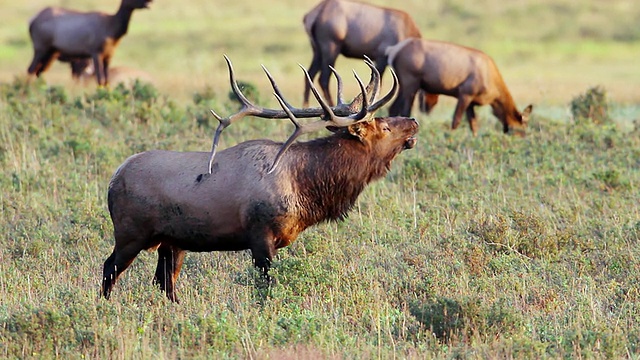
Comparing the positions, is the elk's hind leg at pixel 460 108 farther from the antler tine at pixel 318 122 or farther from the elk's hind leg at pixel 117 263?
the elk's hind leg at pixel 117 263

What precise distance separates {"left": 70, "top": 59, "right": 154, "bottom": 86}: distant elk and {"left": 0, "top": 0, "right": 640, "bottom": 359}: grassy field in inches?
132

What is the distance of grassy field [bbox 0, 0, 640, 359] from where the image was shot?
22.9 feet

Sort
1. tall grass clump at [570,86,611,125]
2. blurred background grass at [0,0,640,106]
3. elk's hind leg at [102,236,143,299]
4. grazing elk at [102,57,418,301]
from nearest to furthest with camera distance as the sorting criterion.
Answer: grazing elk at [102,57,418,301]
elk's hind leg at [102,236,143,299]
tall grass clump at [570,86,611,125]
blurred background grass at [0,0,640,106]

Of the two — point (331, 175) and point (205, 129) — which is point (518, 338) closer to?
point (331, 175)

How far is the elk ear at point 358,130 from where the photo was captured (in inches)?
336

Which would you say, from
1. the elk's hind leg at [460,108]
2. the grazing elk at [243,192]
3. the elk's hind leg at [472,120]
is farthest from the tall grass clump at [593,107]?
the grazing elk at [243,192]

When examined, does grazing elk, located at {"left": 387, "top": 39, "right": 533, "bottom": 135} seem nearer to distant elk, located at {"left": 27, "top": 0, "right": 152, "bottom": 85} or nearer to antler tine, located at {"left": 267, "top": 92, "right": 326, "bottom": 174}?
distant elk, located at {"left": 27, "top": 0, "right": 152, "bottom": 85}

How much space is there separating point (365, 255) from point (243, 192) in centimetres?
170

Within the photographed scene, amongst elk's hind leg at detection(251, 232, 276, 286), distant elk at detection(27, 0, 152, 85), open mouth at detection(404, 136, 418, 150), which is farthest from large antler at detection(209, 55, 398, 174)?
distant elk at detection(27, 0, 152, 85)

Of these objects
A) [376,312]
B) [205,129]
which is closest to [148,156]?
[376,312]

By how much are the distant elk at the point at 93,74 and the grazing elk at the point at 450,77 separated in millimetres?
7651

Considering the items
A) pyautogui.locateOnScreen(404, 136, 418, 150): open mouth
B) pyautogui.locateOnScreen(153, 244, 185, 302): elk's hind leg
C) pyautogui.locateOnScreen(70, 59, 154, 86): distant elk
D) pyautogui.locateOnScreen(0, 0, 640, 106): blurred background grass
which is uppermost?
pyautogui.locateOnScreen(404, 136, 418, 150): open mouth

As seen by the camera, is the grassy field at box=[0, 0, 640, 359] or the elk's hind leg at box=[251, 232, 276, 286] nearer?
the grassy field at box=[0, 0, 640, 359]

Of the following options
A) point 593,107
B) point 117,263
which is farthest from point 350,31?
point 117,263
